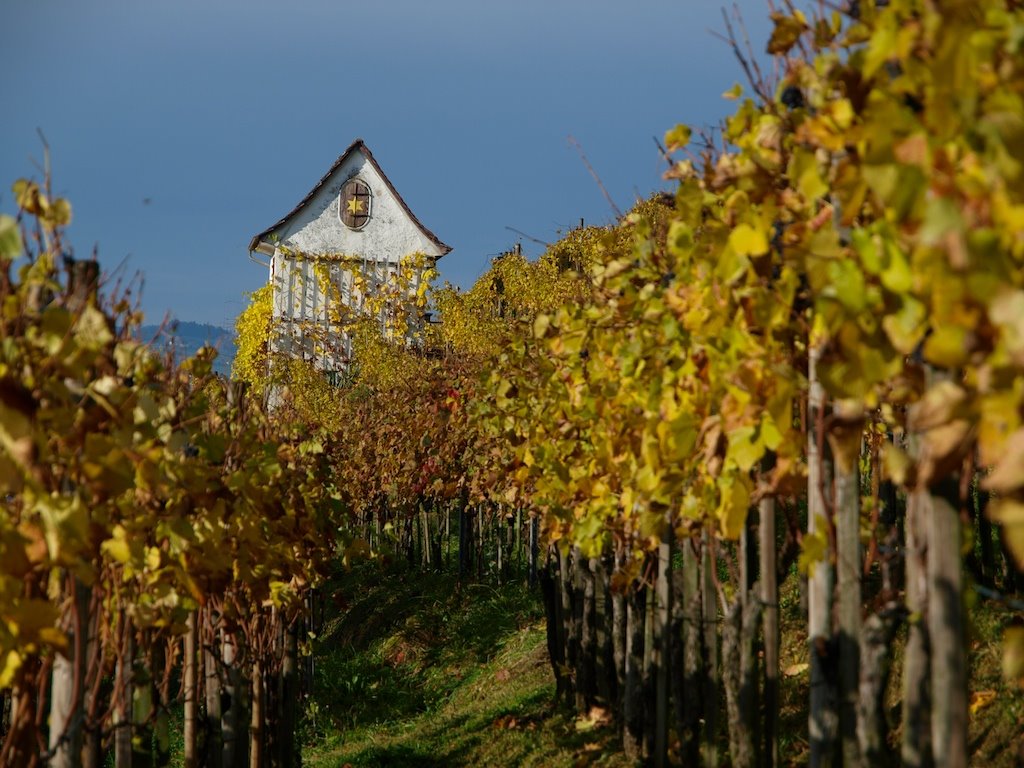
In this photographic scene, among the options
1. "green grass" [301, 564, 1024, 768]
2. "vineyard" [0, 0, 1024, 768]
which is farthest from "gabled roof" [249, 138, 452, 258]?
"vineyard" [0, 0, 1024, 768]

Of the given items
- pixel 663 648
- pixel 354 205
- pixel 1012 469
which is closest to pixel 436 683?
pixel 663 648

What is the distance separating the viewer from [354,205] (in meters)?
33.6

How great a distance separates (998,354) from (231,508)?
3688mm

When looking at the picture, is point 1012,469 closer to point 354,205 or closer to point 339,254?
point 339,254

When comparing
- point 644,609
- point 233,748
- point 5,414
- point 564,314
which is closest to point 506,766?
point 644,609

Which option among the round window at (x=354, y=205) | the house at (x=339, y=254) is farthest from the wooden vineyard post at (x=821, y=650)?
the round window at (x=354, y=205)

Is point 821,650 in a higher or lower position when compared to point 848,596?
lower

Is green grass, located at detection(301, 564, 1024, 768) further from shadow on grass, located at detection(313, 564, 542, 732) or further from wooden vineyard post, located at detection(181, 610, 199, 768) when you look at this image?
wooden vineyard post, located at detection(181, 610, 199, 768)

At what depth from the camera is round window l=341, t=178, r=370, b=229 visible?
33.6 metres

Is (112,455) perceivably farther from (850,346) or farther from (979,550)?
(979,550)

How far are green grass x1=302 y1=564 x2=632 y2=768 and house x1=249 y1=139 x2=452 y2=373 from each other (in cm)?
1497

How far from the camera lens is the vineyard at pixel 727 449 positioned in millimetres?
1792

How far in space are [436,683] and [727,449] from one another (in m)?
10.1

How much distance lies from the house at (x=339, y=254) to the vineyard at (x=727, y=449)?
2528 centimetres
